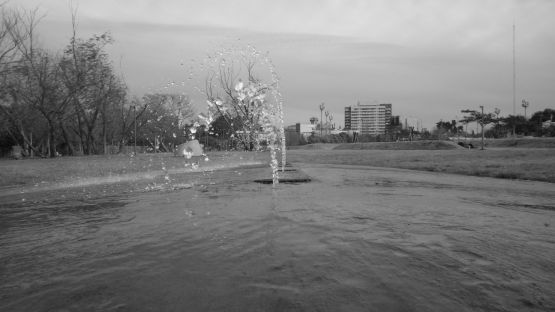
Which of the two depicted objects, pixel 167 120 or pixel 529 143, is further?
pixel 167 120

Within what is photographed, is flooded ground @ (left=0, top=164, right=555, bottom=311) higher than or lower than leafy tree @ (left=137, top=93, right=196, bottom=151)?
lower

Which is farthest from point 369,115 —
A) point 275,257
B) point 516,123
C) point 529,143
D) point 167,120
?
point 275,257

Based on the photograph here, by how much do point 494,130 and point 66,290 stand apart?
7975 centimetres

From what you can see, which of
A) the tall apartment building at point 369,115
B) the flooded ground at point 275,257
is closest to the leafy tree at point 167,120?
the flooded ground at point 275,257

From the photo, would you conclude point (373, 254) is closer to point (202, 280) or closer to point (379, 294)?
point (379, 294)

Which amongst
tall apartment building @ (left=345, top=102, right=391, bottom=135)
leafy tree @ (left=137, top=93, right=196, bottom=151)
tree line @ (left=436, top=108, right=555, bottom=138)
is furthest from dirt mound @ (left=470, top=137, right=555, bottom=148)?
tall apartment building @ (left=345, top=102, right=391, bottom=135)

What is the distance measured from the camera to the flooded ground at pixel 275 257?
204cm

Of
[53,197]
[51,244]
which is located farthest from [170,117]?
[51,244]

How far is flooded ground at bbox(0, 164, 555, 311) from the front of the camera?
6.69 ft

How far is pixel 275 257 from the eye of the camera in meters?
2.87

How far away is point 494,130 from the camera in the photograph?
70.4 metres

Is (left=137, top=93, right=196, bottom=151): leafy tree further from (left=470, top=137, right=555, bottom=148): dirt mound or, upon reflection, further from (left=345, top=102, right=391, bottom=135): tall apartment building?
(left=345, top=102, right=391, bottom=135): tall apartment building

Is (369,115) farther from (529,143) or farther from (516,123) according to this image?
(529,143)

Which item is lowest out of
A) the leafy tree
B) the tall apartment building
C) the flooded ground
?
the flooded ground
